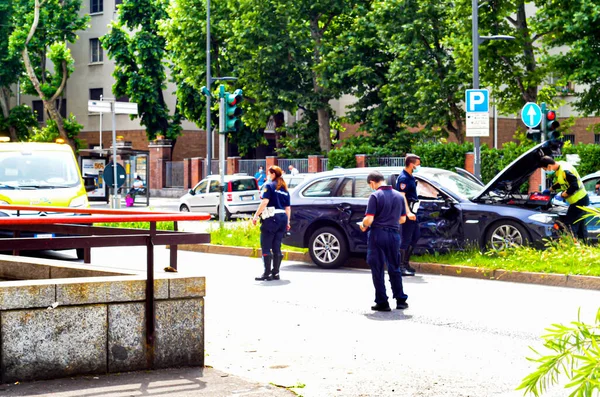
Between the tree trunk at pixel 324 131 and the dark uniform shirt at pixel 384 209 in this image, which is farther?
the tree trunk at pixel 324 131

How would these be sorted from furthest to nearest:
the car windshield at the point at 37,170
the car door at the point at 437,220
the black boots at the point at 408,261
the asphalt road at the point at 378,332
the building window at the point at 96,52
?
the building window at the point at 96,52
the car windshield at the point at 37,170
the car door at the point at 437,220
the black boots at the point at 408,261
the asphalt road at the point at 378,332

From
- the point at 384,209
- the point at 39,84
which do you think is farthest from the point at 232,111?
the point at 39,84

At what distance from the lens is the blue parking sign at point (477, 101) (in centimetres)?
1965

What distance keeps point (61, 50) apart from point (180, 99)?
23.4 ft

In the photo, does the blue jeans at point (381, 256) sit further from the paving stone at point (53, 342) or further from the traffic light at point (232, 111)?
the traffic light at point (232, 111)

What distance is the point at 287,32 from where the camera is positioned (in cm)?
4253

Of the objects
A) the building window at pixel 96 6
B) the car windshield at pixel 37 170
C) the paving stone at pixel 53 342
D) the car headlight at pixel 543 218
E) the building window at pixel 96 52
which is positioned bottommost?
the paving stone at pixel 53 342

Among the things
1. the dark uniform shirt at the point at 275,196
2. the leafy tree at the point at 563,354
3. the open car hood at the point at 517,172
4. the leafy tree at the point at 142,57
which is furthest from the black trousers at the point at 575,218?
the leafy tree at the point at 142,57

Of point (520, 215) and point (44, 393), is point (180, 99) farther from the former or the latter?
point (44, 393)

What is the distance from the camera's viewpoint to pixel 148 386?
19.6ft

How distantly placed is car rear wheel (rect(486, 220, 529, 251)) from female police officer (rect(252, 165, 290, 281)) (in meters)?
3.39

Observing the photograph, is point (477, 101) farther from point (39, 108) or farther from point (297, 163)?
point (39, 108)

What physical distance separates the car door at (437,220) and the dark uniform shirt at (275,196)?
93.9 inches

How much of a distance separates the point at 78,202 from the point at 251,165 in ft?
102
